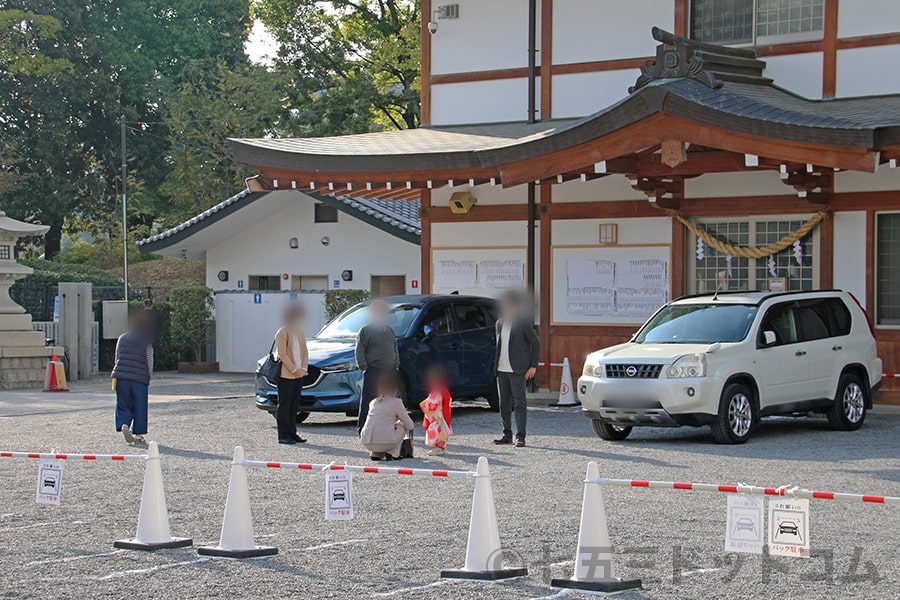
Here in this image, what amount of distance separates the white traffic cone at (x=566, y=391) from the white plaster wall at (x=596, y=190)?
3037mm

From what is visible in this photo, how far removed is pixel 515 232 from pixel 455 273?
1.35 m

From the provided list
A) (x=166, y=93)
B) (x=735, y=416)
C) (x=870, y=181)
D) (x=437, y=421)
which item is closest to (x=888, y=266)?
(x=870, y=181)

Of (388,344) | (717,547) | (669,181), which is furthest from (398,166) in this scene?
(717,547)

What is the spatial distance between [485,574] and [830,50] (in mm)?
14637

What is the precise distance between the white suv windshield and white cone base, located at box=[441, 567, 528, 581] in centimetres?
769

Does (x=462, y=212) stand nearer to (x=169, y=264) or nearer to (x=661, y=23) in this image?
(x=661, y=23)

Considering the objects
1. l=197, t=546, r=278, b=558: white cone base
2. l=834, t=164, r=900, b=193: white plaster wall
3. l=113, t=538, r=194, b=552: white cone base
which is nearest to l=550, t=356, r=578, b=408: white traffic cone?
l=834, t=164, r=900, b=193: white plaster wall

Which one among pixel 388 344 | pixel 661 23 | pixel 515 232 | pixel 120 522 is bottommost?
pixel 120 522

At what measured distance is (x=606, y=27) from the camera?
21.9 m

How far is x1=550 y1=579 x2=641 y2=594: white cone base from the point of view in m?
7.54

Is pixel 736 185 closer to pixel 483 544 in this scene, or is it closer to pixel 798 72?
pixel 798 72

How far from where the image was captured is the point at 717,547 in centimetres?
882

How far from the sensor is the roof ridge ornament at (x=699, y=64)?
19.1 m

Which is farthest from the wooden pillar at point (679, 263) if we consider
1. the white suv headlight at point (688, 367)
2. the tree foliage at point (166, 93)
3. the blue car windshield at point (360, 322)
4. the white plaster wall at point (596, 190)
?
the tree foliage at point (166, 93)
